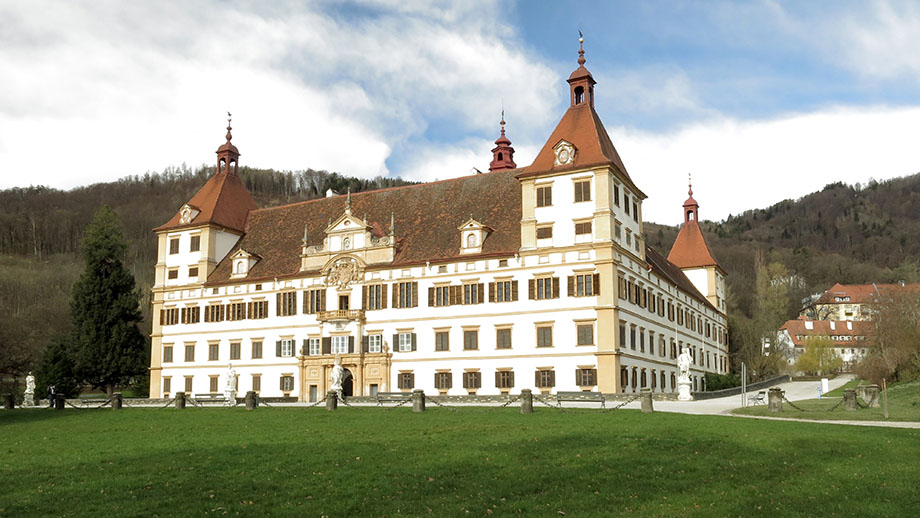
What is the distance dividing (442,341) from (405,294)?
3.93 m

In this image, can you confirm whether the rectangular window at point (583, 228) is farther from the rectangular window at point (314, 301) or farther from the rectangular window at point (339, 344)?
the rectangular window at point (314, 301)

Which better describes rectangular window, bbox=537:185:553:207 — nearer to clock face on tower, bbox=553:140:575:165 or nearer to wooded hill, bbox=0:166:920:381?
clock face on tower, bbox=553:140:575:165

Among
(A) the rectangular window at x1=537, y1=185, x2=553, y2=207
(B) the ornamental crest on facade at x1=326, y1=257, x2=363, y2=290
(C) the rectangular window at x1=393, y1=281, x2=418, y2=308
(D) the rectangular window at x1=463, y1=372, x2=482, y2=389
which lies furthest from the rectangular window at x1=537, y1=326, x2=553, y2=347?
(B) the ornamental crest on facade at x1=326, y1=257, x2=363, y2=290

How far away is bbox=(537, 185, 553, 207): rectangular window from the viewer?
48219mm

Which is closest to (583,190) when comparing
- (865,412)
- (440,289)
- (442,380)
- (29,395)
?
(440,289)

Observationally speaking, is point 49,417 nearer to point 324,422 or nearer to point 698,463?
point 324,422

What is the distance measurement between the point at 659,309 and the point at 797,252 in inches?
4085

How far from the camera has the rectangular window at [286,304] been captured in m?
55.4

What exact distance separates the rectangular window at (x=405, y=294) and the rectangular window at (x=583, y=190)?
37.0 ft

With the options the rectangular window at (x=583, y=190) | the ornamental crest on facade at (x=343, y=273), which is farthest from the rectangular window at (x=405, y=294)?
the rectangular window at (x=583, y=190)

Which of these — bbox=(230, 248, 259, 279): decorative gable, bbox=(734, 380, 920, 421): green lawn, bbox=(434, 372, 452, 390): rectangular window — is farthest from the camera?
bbox=(230, 248, 259, 279): decorative gable

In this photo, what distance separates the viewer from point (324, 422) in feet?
89.2

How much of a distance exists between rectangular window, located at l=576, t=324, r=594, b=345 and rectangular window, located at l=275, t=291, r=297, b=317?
64.2 ft

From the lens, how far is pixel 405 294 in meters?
51.6
